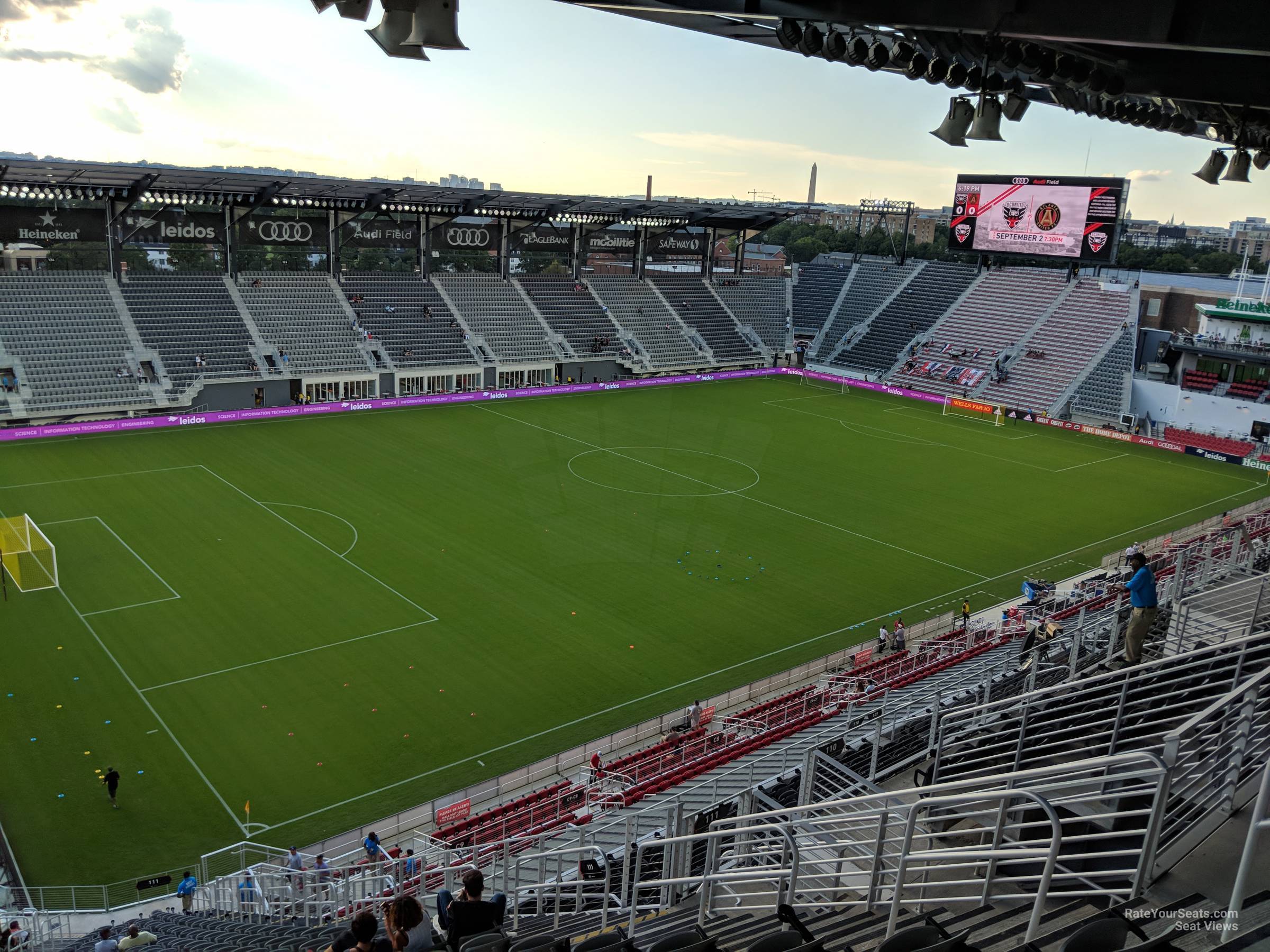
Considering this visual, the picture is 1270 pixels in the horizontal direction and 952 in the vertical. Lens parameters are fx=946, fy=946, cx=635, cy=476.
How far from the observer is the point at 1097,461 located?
1646 inches

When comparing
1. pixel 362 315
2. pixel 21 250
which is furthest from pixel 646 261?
pixel 21 250

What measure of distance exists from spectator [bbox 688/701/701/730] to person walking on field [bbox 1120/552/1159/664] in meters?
8.13

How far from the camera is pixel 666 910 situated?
8195 millimetres

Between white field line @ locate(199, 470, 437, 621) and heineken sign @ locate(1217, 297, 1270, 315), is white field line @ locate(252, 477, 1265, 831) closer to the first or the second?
white field line @ locate(199, 470, 437, 621)

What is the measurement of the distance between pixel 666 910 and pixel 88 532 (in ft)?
78.8

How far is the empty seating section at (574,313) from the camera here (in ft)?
184

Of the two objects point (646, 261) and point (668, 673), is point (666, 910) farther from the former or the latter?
point (646, 261)

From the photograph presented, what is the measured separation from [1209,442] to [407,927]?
48793 millimetres

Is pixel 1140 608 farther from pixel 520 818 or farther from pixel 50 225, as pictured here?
pixel 50 225

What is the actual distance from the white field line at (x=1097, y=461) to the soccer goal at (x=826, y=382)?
53.9 ft

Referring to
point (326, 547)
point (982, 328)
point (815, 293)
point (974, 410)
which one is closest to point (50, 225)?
point (326, 547)

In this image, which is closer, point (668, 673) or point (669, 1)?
point (669, 1)

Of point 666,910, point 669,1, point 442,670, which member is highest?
point 669,1

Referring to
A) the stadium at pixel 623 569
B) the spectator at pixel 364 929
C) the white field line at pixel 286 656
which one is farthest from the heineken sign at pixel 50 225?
the spectator at pixel 364 929
